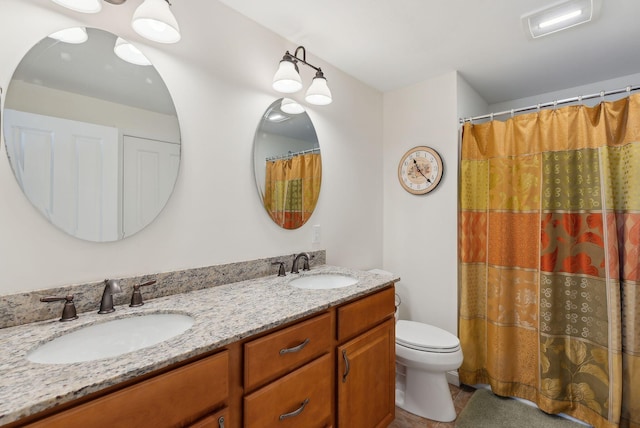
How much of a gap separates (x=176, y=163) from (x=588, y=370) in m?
2.64

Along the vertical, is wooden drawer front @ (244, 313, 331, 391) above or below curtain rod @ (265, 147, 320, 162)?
below

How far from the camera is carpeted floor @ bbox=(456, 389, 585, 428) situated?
1787mm

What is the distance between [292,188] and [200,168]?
62 cm

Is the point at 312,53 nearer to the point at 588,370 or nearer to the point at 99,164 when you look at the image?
the point at 99,164

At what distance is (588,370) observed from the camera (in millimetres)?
1764

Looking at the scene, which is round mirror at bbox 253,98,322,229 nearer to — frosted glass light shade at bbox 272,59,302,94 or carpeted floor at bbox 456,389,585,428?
frosted glass light shade at bbox 272,59,302,94

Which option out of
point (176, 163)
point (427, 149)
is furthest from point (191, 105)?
point (427, 149)

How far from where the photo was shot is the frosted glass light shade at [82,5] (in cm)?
103

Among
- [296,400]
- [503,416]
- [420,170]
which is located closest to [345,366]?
[296,400]

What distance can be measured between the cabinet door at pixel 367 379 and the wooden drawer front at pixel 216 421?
547 millimetres

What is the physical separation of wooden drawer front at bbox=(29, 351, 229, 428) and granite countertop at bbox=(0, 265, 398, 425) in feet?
0.12

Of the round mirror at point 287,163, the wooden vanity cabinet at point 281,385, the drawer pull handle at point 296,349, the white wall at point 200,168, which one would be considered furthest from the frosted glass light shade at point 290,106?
the drawer pull handle at point 296,349

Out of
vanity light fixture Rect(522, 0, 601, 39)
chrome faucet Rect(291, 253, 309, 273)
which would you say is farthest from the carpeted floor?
vanity light fixture Rect(522, 0, 601, 39)

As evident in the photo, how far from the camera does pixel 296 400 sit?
1.09 m
